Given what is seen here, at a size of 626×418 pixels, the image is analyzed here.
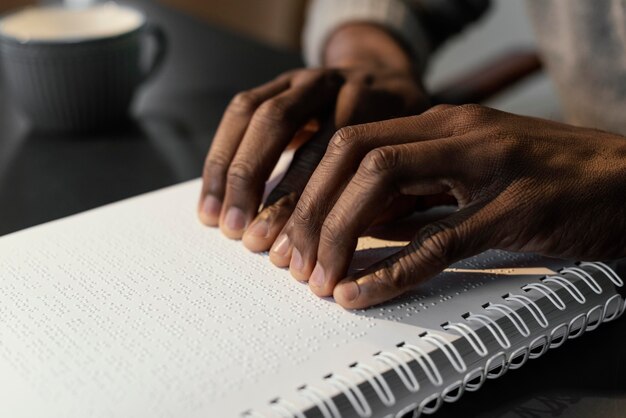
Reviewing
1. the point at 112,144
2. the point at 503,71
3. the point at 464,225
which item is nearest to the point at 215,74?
the point at 112,144

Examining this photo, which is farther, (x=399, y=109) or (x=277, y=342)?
(x=399, y=109)

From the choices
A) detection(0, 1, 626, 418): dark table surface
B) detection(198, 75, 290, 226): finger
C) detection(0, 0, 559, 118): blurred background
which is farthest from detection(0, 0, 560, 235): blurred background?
detection(0, 0, 559, 118): blurred background

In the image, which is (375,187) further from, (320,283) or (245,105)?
(245,105)

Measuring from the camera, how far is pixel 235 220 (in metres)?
0.60

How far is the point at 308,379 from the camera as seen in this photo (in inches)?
16.8

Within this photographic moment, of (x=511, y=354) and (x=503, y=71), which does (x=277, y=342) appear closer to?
(x=511, y=354)

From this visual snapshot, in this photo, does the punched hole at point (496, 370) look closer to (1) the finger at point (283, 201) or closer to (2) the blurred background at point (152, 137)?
(1) the finger at point (283, 201)

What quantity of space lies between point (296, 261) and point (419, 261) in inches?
3.3

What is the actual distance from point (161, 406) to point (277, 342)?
0.08 meters

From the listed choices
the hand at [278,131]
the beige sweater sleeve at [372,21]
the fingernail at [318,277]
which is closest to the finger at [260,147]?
the hand at [278,131]

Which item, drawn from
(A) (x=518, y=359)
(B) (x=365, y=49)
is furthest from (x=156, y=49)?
(A) (x=518, y=359)

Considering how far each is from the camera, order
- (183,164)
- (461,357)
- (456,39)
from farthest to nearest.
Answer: (456,39) < (183,164) < (461,357)

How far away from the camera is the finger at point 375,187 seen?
0.50 m

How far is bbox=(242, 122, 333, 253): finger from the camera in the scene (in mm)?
565
